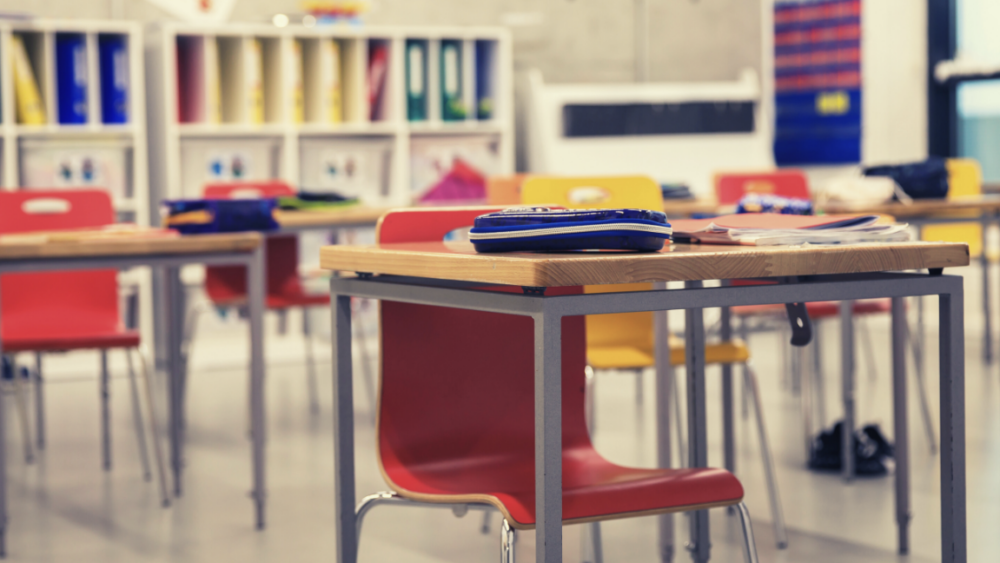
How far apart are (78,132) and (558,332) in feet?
13.0

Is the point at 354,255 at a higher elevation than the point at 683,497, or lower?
higher

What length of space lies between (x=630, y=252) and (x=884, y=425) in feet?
8.54

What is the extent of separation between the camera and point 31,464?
3184mm

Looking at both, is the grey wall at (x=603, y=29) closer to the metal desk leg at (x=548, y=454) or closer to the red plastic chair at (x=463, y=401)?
the red plastic chair at (x=463, y=401)

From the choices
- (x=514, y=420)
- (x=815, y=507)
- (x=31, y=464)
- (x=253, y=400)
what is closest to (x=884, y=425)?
(x=815, y=507)

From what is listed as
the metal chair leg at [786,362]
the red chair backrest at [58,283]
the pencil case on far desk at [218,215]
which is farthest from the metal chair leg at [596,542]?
the metal chair leg at [786,362]

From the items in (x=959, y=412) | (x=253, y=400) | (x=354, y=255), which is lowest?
(x=253, y=400)

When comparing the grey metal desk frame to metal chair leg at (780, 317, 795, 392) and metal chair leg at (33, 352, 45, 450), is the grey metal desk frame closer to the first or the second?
metal chair leg at (33, 352, 45, 450)

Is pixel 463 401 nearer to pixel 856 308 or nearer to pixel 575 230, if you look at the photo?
pixel 575 230

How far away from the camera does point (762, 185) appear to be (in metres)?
3.29

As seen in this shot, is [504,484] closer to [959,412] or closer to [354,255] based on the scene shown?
[354,255]

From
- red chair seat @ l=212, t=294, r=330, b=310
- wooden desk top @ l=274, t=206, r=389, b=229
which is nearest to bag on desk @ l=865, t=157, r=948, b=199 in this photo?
wooden desk top @ l=274, t=206, r=389, b=229

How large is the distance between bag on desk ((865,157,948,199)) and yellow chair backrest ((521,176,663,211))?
1.27m

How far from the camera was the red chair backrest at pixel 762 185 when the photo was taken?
128 inches
